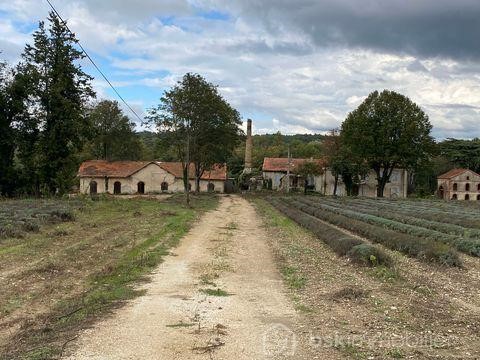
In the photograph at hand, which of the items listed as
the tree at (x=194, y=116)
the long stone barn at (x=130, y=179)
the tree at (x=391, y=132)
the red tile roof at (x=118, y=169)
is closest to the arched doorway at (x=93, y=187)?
the long stone barn at (x=130, y=179)

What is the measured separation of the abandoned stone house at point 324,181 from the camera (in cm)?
8494

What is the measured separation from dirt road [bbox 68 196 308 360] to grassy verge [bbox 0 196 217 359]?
1.70 ft

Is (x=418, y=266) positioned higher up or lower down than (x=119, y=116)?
lower down

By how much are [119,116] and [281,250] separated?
71055mm

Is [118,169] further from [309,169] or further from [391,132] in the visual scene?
[391,132]

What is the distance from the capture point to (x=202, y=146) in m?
62.3

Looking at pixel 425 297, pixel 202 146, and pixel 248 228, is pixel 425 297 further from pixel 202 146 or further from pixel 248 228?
pixel 202 146

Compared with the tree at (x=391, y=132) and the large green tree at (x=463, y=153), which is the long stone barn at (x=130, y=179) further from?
the large green tree at (x=463, y=153)

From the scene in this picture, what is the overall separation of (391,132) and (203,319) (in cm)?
6683

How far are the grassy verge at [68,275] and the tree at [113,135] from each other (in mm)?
61298

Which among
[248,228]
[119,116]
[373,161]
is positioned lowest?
[248,228]

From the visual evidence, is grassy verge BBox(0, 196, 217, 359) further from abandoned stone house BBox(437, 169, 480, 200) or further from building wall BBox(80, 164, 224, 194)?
abandoned stone house BBox(437, 169, 480, 200)

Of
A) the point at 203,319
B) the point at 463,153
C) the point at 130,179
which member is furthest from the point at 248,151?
the point at 203,319

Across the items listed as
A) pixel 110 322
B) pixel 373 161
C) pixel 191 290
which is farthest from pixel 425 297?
pixel 373 161
